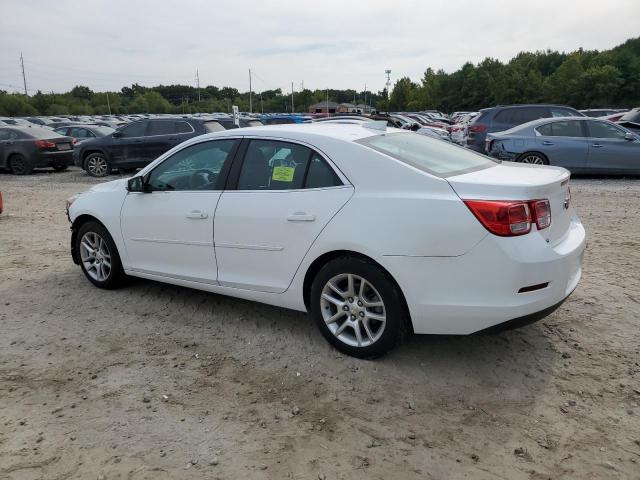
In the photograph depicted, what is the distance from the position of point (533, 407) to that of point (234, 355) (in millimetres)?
2012

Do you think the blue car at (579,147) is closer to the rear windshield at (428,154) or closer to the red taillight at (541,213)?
the rear windshield at (428,154)

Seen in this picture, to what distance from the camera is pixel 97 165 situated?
1459 centimetres

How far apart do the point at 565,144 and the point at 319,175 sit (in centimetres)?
936

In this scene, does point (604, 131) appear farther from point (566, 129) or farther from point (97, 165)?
point (97, 165)

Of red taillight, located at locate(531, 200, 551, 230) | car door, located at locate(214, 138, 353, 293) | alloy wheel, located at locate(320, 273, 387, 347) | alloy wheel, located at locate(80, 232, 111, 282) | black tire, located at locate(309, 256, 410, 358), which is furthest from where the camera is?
alloy wheel, located at locate(80, 232, 111, 282)

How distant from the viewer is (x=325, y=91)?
125 m

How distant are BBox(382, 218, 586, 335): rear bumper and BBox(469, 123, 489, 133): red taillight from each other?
1139cm

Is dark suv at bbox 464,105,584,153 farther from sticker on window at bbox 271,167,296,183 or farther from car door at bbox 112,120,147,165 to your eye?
sticker on window at bbox 271,167,296,183

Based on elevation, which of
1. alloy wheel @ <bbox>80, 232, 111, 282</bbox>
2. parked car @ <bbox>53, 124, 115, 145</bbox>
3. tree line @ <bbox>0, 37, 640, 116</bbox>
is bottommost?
alloy wheel @ <bbox>80, 232, 111, 282</bbox>

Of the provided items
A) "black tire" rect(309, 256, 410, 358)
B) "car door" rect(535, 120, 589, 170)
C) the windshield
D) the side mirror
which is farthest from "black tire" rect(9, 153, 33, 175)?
the windshield

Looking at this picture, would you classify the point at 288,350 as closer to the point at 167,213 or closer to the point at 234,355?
the point at 234,355

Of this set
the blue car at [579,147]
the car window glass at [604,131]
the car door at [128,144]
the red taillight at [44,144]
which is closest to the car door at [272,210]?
the blue car at [579,147]

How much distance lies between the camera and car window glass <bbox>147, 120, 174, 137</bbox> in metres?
14.2

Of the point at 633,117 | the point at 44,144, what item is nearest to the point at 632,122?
the point at 633,117
